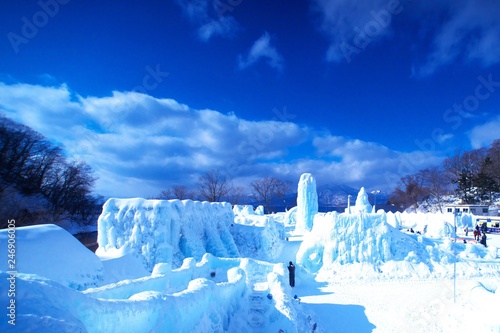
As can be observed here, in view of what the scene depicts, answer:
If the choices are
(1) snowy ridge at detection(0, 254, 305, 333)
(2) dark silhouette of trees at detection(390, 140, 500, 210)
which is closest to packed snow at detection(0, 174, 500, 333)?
(1) snowy ridge at detection(0, 254, 305, 333)

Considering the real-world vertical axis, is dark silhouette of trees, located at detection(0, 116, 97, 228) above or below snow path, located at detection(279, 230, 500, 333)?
above

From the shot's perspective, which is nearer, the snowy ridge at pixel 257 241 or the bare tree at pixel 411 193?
the snowy ridge at pixel 257 241

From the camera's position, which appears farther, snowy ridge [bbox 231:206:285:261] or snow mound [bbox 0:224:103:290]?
snowy ridge [bbox 231:206:285:261]

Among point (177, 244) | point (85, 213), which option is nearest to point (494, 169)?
point (177, 244)

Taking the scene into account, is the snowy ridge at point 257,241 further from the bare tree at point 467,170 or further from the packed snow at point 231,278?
the bare tree at point 467,170

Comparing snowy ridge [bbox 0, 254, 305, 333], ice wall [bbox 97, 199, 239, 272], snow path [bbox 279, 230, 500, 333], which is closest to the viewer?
snowy ridge [bbox 0, 254, 305, 333]

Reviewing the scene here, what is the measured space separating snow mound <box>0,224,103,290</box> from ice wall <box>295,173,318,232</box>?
26.0 m

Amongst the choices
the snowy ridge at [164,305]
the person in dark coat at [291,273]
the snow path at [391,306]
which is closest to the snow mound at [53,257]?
the snowy ridge at [164,305]

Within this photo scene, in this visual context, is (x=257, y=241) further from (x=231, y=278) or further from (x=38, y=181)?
(x=38, y=181)

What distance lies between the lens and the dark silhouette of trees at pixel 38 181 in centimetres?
2483

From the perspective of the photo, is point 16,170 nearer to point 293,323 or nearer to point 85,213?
point 85,213

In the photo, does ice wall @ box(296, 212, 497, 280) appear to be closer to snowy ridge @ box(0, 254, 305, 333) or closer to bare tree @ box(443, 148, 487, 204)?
snowy ridge @ box(0, 254, 305, 333)

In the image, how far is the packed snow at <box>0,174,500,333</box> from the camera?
381 cm

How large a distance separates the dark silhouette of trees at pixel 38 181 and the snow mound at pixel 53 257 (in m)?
16.9
